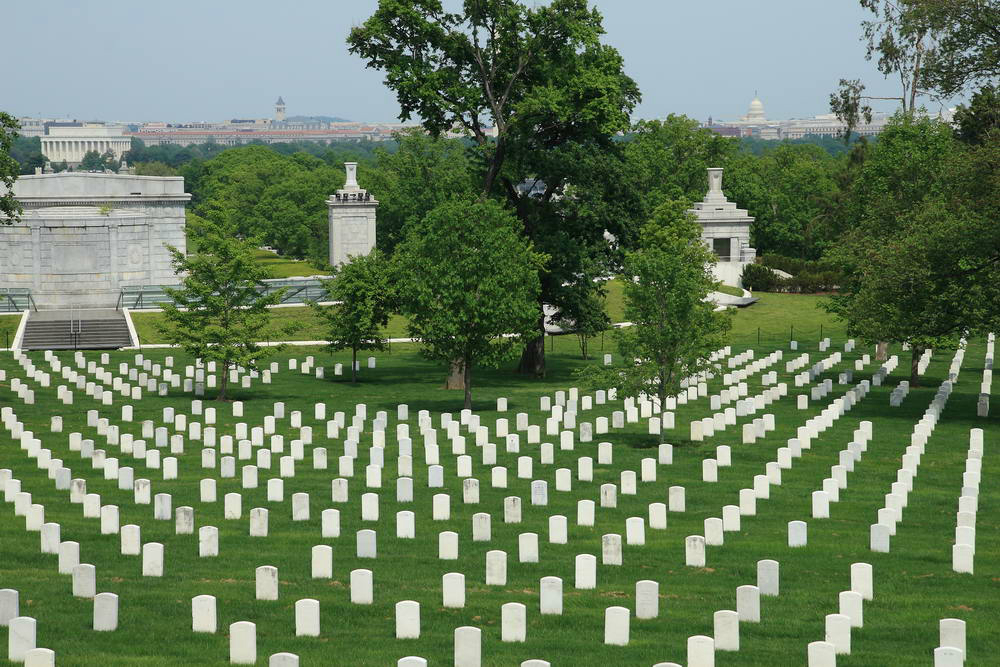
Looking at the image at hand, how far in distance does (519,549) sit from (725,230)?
55504 mm

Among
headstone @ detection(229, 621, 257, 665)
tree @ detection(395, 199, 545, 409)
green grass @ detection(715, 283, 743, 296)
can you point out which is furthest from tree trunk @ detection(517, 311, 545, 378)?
headstone @ detection(229, 621, 257, 665)

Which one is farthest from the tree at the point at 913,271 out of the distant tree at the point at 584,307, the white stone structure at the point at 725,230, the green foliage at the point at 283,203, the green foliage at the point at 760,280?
the green foliage at the point at 283,203

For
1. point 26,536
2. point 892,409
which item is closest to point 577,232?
point 892,409

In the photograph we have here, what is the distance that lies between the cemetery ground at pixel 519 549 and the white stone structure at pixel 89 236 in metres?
25.2

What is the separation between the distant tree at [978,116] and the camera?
4583 centimetres

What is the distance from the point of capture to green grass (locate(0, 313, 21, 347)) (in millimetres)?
52213

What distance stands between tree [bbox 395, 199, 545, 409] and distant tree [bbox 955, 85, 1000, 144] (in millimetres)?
14824

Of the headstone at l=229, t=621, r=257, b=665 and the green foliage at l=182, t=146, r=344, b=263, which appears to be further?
the green foliage at l=182, t=146, r=344, b=263

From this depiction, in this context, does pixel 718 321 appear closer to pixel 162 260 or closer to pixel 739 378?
pixel 739 378

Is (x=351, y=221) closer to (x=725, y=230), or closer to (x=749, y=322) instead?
(x=725, y=230)

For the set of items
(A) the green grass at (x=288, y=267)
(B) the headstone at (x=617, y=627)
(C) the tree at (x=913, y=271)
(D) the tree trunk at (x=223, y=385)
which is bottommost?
(D) the tree trunk at (x=223, y=385)

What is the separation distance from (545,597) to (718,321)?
25074 millimetres

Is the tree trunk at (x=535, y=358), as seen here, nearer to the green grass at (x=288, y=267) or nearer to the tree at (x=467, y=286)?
the tree at (x=467, y=286)

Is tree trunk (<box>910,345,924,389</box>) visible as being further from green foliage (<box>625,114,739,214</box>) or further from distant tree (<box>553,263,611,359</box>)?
green foliage (<box>625,114,739,214</box>)
